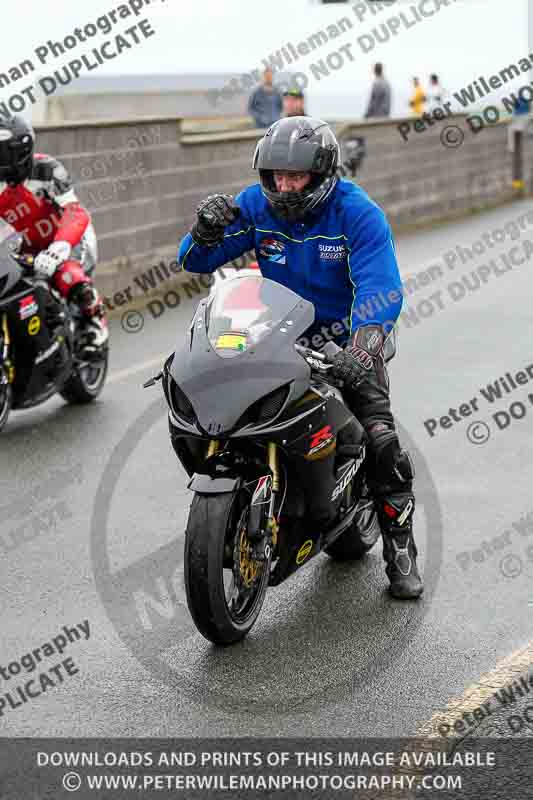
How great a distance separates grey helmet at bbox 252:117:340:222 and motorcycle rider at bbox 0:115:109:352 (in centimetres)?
367

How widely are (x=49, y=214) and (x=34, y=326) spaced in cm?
83

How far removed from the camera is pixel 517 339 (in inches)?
480

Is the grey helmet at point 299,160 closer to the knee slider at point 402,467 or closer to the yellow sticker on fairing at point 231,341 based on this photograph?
the yellow sticker on fairing at point 231,341

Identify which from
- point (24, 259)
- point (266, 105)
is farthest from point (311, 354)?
point (266, 105)

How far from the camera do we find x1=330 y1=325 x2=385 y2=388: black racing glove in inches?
204

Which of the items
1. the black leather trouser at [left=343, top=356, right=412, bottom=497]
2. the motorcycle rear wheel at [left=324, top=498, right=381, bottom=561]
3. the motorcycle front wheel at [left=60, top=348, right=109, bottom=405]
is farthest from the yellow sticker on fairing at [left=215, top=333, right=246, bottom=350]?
the motorcycle front wheel at [left=60, top=348, right=109, bottom=405]

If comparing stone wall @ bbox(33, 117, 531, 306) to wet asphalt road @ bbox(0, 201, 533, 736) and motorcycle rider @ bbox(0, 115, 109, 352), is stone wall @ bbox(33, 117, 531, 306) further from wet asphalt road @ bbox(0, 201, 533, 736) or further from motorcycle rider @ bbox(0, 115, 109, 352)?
wet asphalt road @ bbox(0, 201, 533, 736)

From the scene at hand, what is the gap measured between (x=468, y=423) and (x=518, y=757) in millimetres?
4871

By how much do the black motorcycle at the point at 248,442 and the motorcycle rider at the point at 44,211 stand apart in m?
3.94

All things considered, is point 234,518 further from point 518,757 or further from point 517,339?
point 517,339

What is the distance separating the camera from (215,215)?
5434 mm

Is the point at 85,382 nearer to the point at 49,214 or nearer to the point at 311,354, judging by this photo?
the point at 49,214

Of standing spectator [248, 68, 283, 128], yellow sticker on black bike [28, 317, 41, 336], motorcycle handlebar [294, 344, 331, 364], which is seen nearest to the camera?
motorcycle handlebar [294, 344, 331, 364]

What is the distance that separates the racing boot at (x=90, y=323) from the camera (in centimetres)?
959
